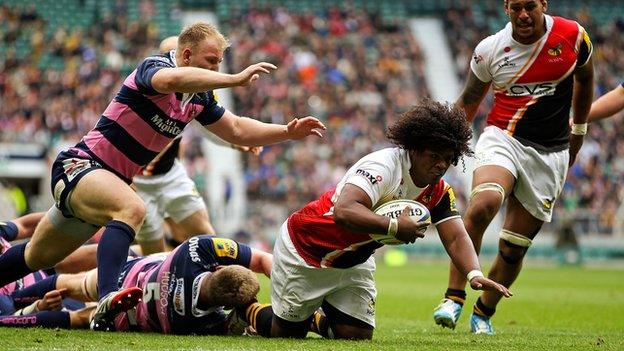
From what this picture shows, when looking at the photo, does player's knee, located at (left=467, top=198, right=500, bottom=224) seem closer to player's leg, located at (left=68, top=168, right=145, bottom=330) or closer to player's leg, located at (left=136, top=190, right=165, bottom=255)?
player's leg, located at (left=68, top=168, right=145, bottom=330)

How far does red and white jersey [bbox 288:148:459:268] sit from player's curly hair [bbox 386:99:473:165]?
121mm

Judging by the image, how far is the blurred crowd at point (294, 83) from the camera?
1164 inches

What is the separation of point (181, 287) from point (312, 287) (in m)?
0.91

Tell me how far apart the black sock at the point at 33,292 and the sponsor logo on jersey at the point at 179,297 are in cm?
128

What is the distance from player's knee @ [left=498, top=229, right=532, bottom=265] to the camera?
9.11 meters

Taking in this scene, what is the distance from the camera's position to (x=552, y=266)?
92.9ft

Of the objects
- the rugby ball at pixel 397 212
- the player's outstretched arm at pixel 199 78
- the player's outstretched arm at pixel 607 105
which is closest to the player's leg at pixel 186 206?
the player's outstretched arm at pixel 199 78

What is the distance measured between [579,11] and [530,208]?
110ft

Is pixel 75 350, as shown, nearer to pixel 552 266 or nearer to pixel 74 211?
pixel 74 211

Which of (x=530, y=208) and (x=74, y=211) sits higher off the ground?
(x=74, y=211)

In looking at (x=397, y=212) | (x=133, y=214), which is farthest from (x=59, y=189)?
(x=397, y=212)

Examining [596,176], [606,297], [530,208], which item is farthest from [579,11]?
[530,208]

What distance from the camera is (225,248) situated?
779 centimetres

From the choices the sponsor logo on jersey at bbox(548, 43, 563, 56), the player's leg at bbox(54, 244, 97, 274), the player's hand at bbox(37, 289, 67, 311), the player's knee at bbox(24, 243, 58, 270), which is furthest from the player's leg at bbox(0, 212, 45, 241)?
the sponsor logo on jersey at bbox(548, 43, 563, 56)
